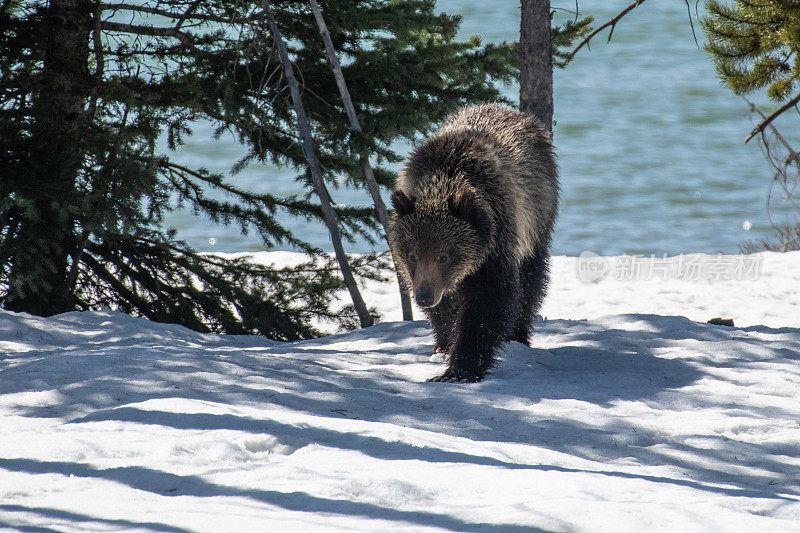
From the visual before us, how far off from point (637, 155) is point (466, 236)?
27.7 meters

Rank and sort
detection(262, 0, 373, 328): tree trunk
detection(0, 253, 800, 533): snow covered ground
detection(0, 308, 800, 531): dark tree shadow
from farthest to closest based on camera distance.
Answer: detection(262, 0, 373, 328): tree trunk < detection(0, 308, 800, 531): dark tree shadow < detection(0, 253, 800, 533): snow covered ground

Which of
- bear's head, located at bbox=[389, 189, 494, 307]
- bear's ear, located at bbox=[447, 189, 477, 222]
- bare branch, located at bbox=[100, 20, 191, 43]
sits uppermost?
bare branch, located at bbox=[100, 20, 191, 43]

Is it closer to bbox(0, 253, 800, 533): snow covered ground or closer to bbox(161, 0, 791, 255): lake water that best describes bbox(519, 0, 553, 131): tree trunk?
bbox(0, 253, 800, 533): snow covered ground

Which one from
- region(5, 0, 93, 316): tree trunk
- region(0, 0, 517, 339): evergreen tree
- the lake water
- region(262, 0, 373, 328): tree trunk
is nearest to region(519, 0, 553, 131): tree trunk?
region(0, 0, 517, 339): evergreen tree

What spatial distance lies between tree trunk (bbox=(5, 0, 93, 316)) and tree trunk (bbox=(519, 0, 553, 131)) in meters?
4.60

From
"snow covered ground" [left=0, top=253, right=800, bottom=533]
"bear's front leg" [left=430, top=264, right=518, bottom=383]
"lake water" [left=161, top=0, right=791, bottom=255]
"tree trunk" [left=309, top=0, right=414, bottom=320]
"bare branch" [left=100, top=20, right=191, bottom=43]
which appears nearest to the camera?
"snow covered ground" [left=0, top=253, right=800, bottom=533]

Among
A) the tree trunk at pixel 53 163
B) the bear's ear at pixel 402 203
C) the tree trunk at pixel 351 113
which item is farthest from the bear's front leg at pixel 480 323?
the tree trunk at pixel 53 163

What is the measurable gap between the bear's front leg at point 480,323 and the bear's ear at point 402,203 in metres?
0.73

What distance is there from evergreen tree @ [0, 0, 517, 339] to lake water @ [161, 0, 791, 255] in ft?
25.8

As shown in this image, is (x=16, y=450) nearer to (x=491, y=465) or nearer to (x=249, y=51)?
(x=491, y=465)

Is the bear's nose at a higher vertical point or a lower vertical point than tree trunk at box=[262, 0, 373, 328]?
lower

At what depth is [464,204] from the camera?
5.46 meters

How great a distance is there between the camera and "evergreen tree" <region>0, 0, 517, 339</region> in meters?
6.96

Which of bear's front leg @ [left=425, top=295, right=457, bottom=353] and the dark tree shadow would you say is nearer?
the dark tree shadow
